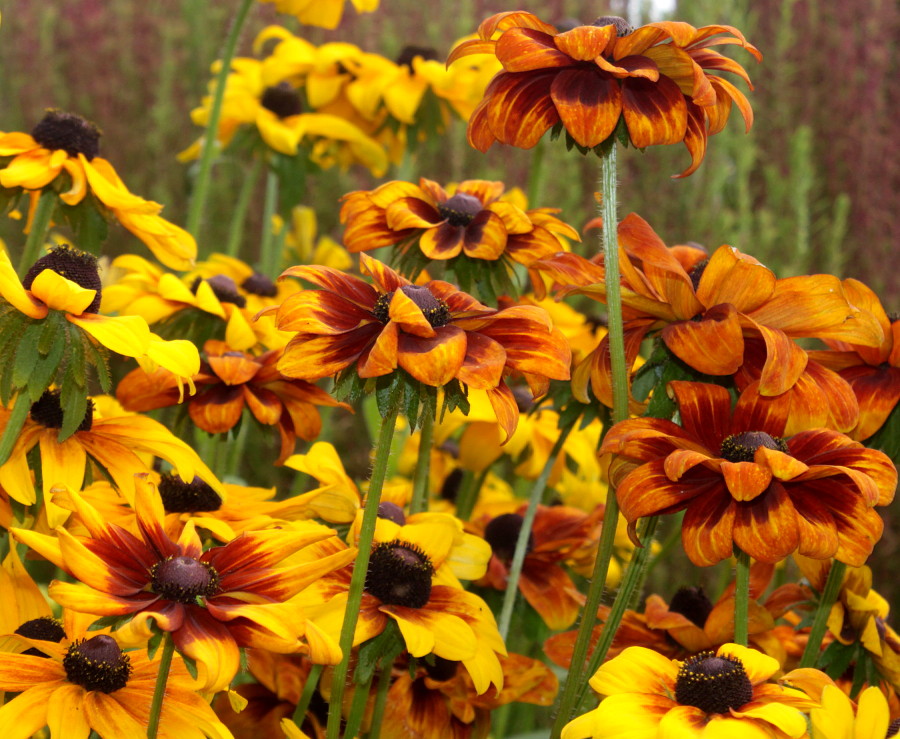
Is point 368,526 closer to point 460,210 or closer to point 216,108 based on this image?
point 460,210

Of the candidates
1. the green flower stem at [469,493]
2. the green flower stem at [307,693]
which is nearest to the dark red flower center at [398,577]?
the green flower stem at [307,693]

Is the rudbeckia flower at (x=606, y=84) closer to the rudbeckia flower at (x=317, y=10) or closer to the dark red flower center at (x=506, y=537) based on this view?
the dark red flower center at (x=506, y=537)

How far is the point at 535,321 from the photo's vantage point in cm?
70

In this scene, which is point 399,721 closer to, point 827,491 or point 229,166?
point 827,491

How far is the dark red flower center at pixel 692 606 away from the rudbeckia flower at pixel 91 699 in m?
0.43

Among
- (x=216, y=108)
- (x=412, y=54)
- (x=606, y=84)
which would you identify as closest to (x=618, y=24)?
(x=606, y=84)

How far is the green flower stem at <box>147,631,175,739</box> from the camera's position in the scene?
1.86 ft

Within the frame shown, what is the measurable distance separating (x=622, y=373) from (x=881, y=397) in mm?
215

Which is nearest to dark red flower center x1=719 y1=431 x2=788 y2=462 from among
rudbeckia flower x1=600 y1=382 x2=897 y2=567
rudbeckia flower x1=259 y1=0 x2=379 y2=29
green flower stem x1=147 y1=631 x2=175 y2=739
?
rudbeckia flower x1=600 y1=382 x2=897 y2=567

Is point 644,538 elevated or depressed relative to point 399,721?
elevated

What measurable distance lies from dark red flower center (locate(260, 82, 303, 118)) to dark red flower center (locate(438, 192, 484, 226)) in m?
0.64

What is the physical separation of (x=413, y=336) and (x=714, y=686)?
0.26 metres

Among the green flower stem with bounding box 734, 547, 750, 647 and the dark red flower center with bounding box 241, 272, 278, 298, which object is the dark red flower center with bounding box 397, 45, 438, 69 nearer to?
the dark red flower center with bounding box 241, 272, 278, 298

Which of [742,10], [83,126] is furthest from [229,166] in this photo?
[83,126]
